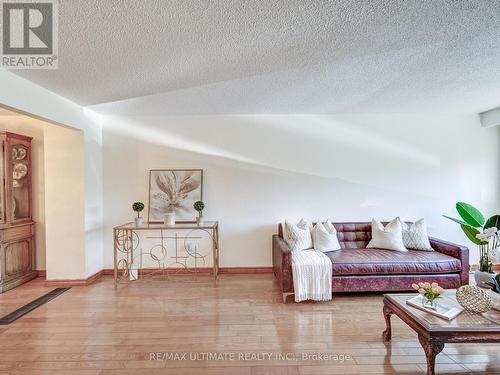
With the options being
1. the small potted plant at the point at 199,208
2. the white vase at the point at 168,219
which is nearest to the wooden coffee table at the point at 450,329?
the small potted plant at the point at 199,208

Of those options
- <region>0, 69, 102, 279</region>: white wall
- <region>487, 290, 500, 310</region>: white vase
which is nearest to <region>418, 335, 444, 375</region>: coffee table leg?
<region>487, 290, 500, 310</region>: white vase

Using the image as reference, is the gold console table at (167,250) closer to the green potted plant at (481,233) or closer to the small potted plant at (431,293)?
the small potted plant at (431,293)

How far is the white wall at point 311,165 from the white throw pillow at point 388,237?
42 centimetres

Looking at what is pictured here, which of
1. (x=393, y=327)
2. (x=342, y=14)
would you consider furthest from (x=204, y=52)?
(x=393, y=327)

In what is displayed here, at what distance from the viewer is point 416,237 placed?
374 centimetres

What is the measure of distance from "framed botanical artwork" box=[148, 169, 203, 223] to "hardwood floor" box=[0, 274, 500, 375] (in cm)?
121

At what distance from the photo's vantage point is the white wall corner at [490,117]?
12.9ft

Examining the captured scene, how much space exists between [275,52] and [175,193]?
2747mm

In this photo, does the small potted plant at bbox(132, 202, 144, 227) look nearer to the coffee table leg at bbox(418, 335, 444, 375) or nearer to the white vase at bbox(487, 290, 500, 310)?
the coffee table leg at bbox(418, 335, 444, 375)

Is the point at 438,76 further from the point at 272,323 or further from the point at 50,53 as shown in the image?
the point at 50,53

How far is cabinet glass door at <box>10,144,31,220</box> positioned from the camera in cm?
376

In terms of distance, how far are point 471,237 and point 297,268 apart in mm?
2515

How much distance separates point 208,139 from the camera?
4254 mm

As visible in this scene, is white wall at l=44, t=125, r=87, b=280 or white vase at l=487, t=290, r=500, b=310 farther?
white wall at l=44, t=125, r=87, b=280
